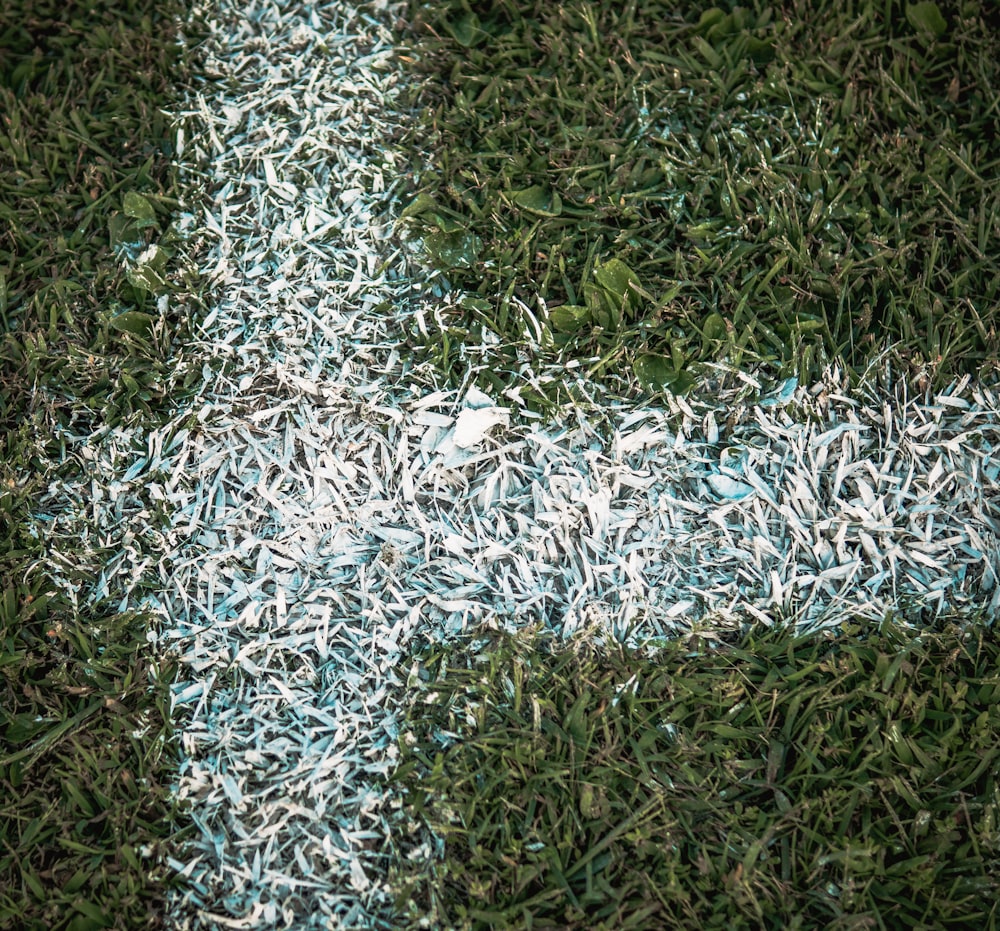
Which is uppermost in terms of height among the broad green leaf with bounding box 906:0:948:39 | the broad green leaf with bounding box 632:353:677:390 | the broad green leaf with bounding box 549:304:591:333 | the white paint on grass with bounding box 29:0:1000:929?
the broad green leaf with bounding box 906:0:948:39

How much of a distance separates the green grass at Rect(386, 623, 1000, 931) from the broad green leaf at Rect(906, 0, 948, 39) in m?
1.84

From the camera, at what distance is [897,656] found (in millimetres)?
1894

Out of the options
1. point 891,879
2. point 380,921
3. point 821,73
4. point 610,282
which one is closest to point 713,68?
point 821,73

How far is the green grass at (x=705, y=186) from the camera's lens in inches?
87.4

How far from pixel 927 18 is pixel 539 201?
1.36 m

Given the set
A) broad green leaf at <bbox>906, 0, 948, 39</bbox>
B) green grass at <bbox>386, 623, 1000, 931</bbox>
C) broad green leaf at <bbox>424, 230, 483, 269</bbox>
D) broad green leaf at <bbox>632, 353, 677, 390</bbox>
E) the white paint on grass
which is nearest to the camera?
green grass at <bbox>386, 623, 1000, 931</bbox>

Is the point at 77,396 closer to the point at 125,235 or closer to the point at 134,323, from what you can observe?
the point at 134,323

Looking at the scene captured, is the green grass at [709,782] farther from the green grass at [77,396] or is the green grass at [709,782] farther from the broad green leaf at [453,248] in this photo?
the broad green leaf at [453,248]

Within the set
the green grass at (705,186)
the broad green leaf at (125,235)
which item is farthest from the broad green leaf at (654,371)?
the broad green leaf at (125,235)

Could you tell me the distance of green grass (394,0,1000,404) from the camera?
2221 millimetres

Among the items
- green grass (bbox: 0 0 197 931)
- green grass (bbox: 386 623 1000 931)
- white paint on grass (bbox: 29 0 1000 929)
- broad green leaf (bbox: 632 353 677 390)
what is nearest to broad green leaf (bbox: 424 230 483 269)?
white paint on grass (bbox: 29 0 1000 929)

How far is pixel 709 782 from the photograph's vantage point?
5.87 ft

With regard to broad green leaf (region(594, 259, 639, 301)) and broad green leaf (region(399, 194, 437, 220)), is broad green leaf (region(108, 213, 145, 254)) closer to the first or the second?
broad green leaf (region(399, 194, 437, 220))

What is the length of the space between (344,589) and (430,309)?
0.76 m
